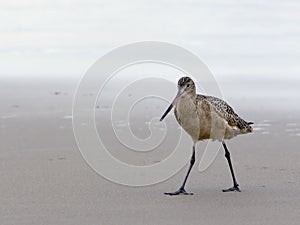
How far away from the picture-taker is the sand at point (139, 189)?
549 centimetres

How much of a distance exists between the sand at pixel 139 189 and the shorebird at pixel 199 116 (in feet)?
1.07

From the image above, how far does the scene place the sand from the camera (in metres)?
5.49

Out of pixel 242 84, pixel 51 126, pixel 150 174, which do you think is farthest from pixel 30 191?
pixel 242 84

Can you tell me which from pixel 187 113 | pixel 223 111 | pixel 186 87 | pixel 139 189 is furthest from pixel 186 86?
pixel 139 189

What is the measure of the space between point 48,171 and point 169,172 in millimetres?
1229

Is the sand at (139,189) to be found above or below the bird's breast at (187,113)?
below

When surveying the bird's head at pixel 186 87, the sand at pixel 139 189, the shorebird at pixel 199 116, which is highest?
the bird's head at pixel 186 87

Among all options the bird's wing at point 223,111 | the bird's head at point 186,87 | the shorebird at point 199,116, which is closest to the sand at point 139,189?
the shorebird at point 199,116

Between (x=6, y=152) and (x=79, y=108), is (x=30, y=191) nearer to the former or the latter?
(x=6, y=152)

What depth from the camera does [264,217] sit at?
5.49 metres

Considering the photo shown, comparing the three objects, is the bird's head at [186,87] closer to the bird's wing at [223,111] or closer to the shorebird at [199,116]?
the shorebird at [199,116]

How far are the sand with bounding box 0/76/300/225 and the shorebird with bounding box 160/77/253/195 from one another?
0.33 m

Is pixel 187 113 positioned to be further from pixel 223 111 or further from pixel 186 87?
pixel 223 111

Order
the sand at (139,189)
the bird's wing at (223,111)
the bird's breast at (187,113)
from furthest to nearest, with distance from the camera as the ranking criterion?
1. the bird's wing at (223,111)
2. the bird's breast at (187,113)
3. the sand at (139,189)
